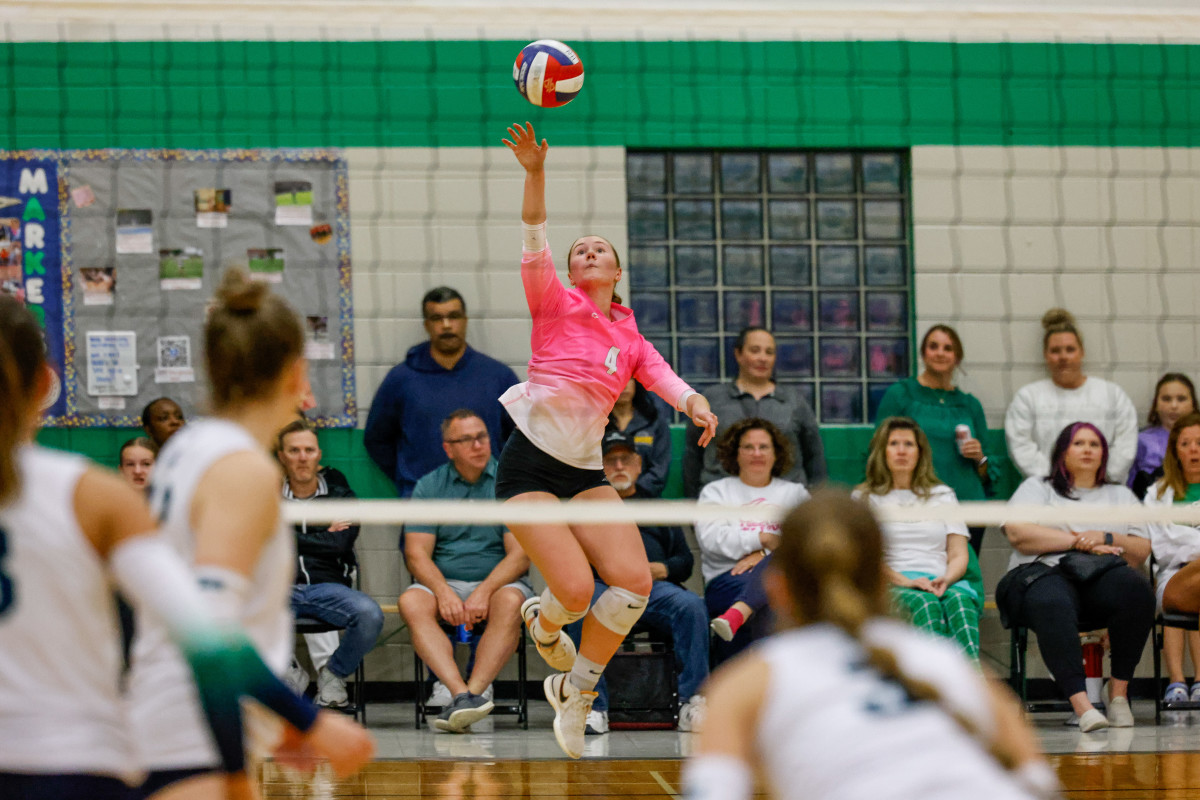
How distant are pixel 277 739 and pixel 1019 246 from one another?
673 cm

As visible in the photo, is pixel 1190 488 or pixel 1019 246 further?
pixel 1019 246

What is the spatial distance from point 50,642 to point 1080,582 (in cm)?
562

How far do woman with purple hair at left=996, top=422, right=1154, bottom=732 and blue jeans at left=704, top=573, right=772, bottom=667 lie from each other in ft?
4.15

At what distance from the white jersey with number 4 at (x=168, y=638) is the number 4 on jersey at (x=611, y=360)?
2.77 metres

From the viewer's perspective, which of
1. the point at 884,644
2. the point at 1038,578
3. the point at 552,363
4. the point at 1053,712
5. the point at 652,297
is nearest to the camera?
the point at 884,644

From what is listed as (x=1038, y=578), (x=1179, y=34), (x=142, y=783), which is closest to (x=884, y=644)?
(x=142, y=783)

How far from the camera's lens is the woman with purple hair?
21.1 ft

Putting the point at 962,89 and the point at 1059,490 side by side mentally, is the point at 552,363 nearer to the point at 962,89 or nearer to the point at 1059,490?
the point at 1059,490

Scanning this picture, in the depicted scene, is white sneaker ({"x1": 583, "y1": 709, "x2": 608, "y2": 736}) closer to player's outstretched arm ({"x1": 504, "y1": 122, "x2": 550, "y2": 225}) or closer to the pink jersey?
the pink jersey

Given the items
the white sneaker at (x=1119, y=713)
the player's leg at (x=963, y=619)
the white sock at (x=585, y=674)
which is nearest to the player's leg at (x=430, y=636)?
the white sock at (x=585, y=674)

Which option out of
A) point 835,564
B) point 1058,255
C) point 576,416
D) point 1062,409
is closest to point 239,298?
point 835,564

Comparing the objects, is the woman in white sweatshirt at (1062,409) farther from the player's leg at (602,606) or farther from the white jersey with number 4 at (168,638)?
the white jersey with number 4 at (168,638)

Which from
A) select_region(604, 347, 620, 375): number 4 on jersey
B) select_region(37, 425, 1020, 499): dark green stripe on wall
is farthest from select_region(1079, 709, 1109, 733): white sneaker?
select_region(604, 347, 620, 375): number 4 on jersey

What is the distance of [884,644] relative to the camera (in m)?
1.91
